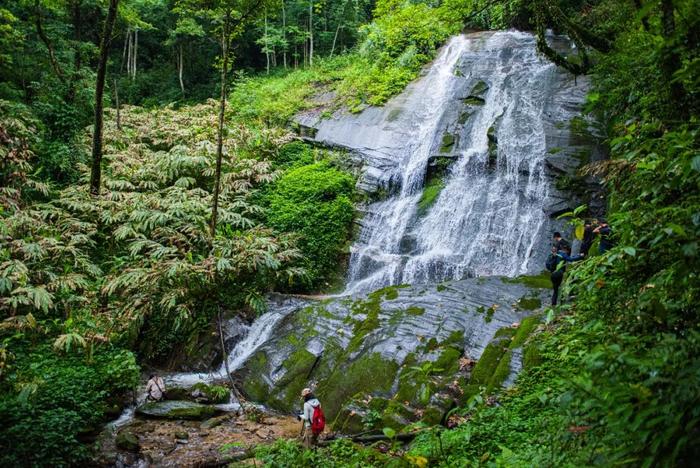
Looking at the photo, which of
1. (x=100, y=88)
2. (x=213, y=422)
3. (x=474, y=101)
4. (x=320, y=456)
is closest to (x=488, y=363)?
(x=320, y=456)

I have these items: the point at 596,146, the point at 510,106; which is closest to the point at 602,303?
the point at 596,146

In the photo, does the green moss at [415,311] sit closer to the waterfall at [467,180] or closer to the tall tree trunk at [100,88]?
the waterfall at [467,180]

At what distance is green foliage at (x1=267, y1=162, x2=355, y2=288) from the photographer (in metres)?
13.0

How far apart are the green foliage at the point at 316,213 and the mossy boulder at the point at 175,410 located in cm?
482

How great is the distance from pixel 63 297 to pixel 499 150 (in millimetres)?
12408

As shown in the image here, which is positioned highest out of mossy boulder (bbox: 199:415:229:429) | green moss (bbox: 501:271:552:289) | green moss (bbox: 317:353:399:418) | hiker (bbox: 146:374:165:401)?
green moss (bbox: 501:271:552:289)

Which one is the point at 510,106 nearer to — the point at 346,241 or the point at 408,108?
the point at 408,108

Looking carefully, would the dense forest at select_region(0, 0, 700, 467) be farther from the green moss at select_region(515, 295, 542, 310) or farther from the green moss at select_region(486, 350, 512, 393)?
the green moss at select_region(515, 295, 542, 310)

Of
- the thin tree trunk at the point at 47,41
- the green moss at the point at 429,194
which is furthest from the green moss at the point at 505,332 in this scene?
the thin tree trunk at the point at 47,41

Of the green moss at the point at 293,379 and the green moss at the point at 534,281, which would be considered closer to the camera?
the green moss at the point at 293,379

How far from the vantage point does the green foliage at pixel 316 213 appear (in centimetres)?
1298

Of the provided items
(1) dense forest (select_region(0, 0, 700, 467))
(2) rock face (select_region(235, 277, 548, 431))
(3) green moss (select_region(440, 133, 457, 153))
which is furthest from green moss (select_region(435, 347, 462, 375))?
(3) green moss (select_region(440, 133, 457, 153))

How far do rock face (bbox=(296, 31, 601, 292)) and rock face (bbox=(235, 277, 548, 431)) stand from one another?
2.36 metres

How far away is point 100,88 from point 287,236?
5841mm
